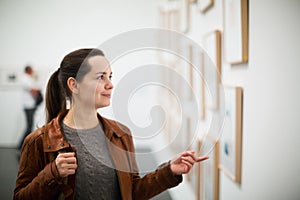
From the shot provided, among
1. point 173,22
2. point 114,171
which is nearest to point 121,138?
point 114,171

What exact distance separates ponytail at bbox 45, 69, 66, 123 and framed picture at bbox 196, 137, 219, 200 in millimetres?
601

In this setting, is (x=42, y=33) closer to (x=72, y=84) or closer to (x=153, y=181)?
(x=72, y=84)

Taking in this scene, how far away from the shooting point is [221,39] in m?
1.39

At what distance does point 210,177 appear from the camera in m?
1.57

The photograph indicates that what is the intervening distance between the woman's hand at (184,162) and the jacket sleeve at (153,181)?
0.06 feet

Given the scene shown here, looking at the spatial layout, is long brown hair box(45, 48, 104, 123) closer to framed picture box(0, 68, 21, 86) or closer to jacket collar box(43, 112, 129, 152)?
jacket collar box(43, 112, 129, 152)

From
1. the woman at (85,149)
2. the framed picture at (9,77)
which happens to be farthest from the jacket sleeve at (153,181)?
the framed picture at (9,77)

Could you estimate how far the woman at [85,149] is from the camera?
2.93ft

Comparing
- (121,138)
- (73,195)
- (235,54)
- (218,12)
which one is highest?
(218,12)

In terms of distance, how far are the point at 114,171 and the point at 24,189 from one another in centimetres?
24

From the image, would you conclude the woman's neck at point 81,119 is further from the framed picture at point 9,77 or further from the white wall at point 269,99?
the framed picture at point 9,77

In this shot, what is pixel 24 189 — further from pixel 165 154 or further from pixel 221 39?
pixel 221 39

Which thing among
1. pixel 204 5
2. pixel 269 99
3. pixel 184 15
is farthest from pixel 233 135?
pixel 184 15

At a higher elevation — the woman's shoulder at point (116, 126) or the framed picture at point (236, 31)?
the framed picture at point (236, 31)
